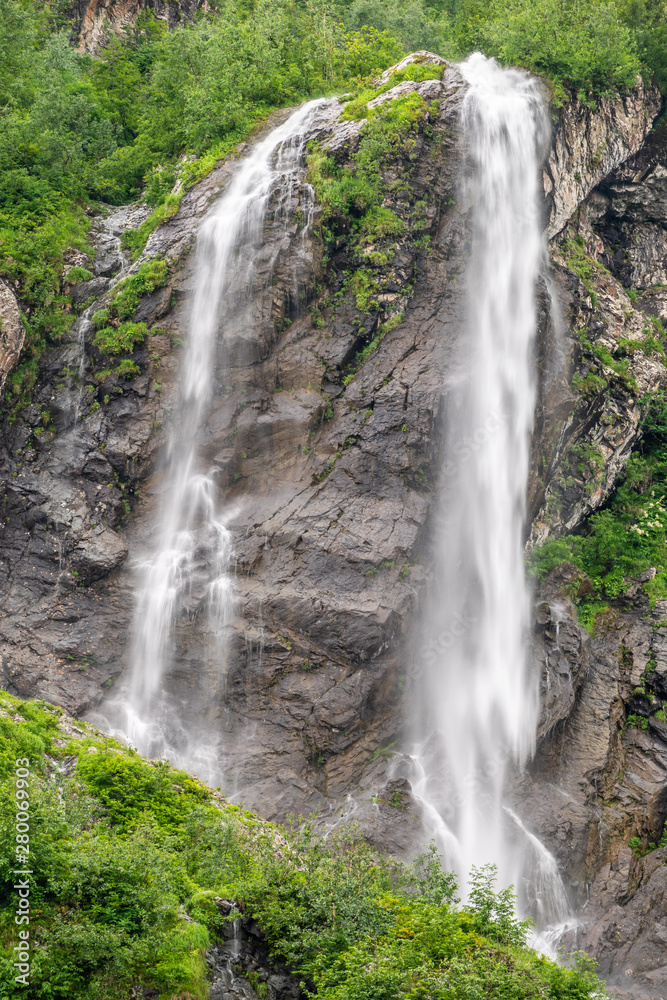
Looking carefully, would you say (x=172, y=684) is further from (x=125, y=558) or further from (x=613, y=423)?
(x=613, y=423)

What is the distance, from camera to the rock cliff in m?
17.6

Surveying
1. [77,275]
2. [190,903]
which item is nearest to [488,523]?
[190,903]

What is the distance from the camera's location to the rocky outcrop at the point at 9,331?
2083cm

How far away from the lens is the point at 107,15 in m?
34.6

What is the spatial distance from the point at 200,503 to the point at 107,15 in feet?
87.1

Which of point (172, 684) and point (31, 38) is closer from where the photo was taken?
point (172, 684)

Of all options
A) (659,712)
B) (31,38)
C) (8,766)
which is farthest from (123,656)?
(31,38)

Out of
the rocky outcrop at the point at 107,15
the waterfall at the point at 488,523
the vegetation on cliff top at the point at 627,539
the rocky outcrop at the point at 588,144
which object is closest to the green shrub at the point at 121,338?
the waterfall at the point at 488,523

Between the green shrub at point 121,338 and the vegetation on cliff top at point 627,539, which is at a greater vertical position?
the green shrub at point 121,338

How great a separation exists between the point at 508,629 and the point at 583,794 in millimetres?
4439

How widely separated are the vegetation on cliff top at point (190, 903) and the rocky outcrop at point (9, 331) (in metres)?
10.9

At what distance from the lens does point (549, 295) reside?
77.7 ft
